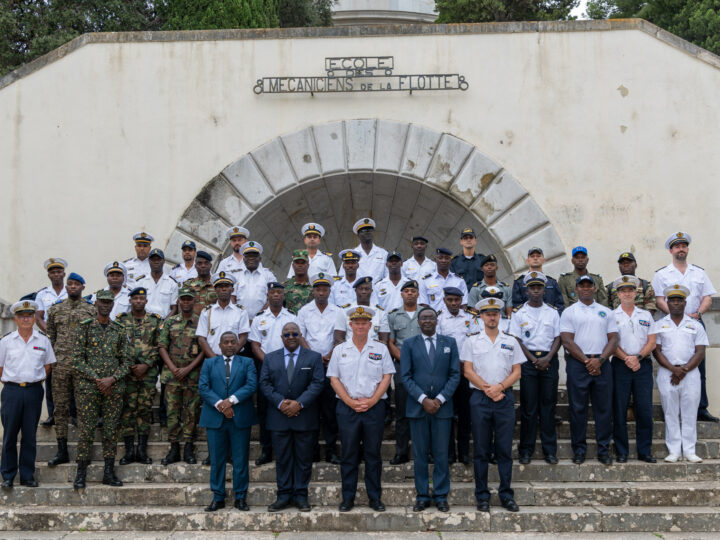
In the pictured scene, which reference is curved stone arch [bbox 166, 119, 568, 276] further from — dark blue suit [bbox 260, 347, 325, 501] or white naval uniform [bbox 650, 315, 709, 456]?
dark blue suit [bbox 260, 347, 325, 501]

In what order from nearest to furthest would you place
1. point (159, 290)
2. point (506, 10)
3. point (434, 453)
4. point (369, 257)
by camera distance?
point (434, 453)
point (159, 290)
point (369, 257)
point (506, 10)

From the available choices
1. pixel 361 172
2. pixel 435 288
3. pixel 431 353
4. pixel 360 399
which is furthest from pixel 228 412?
pixel 361 172

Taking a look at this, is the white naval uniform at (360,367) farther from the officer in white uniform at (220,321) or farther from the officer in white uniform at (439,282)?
the officer in white uniform at (439,282)

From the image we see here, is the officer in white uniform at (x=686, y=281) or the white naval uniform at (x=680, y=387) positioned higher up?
the officer in white uniform at (x=686, y=281)

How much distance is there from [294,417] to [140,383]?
185 centimetres

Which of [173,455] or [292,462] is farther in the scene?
[173,455]

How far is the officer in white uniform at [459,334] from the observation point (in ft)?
24.4

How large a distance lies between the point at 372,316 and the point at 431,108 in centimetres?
419

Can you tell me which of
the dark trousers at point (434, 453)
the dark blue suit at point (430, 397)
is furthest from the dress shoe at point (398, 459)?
the dark trousers at point (434, 453)

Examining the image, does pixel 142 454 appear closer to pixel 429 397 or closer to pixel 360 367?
pixel 360 367

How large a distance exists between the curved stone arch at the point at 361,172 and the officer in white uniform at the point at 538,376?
8.71 ft

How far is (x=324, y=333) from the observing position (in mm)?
7797

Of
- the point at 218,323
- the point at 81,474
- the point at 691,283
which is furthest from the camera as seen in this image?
the point at 691,283

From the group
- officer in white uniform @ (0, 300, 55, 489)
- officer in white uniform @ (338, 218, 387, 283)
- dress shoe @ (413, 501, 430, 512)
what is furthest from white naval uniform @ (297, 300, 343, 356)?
officer in white uniform @ (0, 300, 55, 489)
